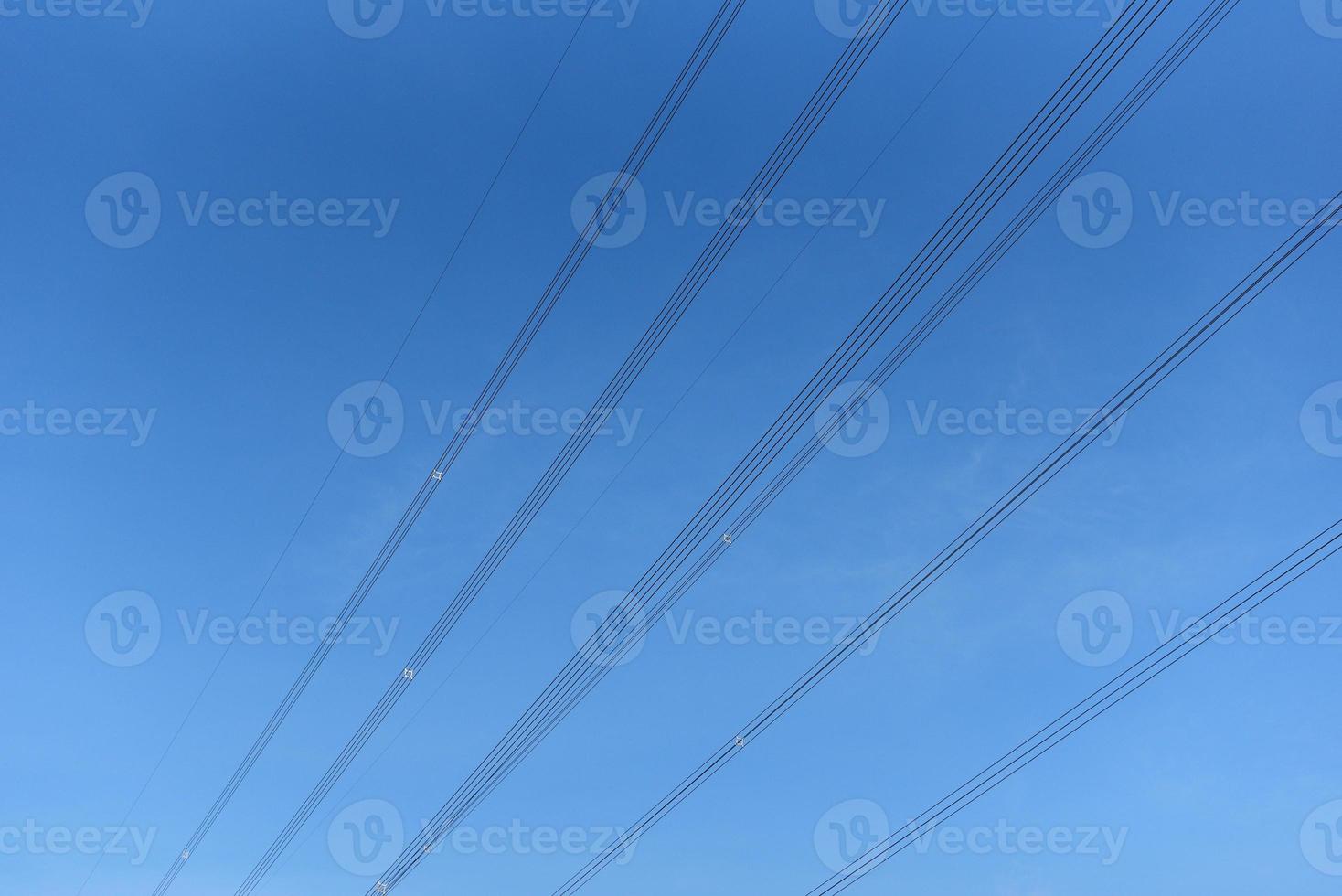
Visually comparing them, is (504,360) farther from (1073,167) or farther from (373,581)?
(1073,167)

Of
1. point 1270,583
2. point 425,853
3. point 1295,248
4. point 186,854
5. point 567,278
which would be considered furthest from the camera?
point 186,854

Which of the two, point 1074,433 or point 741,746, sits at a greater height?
point 1074,433

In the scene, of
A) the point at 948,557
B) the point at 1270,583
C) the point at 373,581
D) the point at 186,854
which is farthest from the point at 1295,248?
the point at 186,854

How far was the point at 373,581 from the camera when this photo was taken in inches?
913

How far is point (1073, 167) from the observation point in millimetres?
15695

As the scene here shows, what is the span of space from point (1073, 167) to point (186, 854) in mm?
29069

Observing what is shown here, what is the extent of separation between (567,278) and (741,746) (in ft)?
31.2

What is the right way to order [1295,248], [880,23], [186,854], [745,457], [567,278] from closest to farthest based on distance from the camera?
[1295,248]
[880,23]
[745,457]
[567,278]
[186,854]

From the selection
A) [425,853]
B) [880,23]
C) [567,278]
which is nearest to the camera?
[880,23]

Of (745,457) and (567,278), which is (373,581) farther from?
(745,457)

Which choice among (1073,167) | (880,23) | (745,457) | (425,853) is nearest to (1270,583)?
(1073,167)

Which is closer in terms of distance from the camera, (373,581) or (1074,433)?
(1074,433)

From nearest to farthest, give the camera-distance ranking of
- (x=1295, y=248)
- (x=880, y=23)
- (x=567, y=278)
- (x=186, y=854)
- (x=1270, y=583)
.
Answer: (x=1295, y=248), (x=1270, y=583), (x=880, y=23), (x=567, y=278), (x=186, y=854)

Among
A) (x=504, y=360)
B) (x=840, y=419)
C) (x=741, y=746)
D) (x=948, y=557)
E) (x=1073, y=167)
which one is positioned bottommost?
(x=741, y=746)
